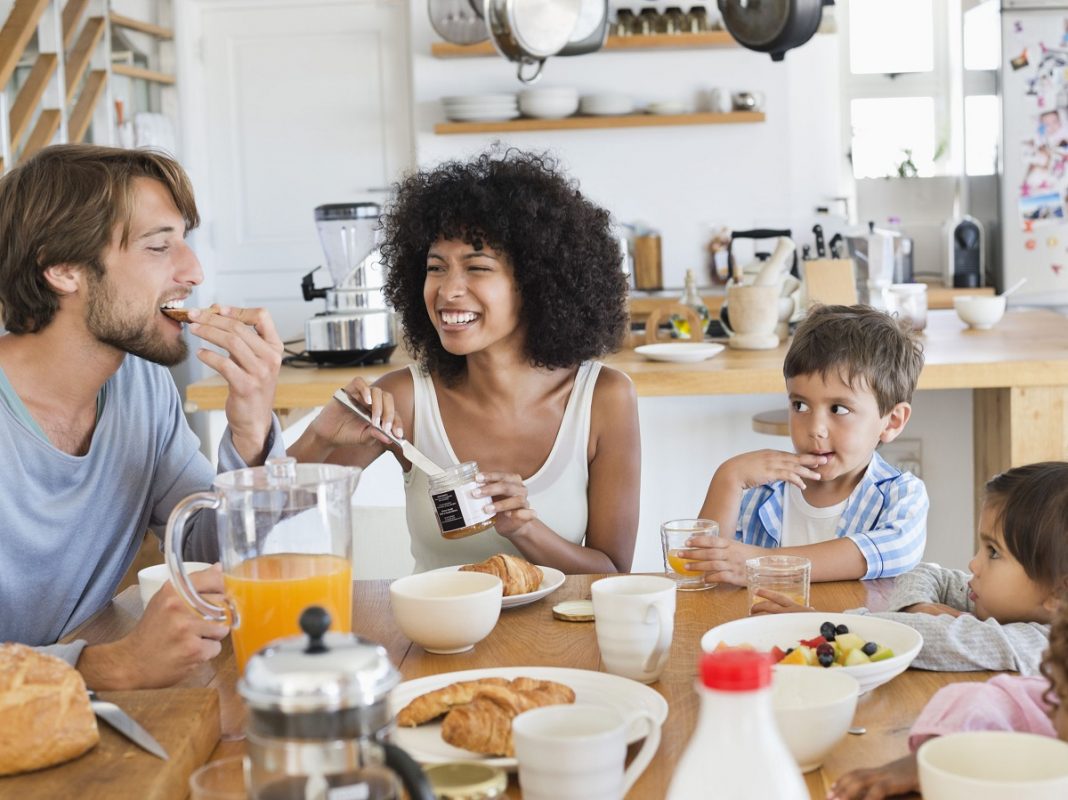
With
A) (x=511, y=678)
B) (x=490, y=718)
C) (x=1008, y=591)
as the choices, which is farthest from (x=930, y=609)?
(x=490, y=718)

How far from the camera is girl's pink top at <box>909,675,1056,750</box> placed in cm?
97

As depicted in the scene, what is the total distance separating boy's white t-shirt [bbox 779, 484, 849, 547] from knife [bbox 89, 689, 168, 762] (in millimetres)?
1133

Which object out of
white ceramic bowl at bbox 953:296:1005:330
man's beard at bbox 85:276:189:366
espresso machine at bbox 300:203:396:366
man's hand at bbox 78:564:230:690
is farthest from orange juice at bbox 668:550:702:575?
white ceramic bowl at bbox 953:296:1005:330

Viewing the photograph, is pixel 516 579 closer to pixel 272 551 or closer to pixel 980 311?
pixel 272 551

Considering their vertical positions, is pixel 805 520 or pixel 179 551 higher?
pixel 179 551

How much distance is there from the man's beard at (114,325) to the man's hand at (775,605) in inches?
37.1

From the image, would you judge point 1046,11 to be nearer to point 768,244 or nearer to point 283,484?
point 768,244

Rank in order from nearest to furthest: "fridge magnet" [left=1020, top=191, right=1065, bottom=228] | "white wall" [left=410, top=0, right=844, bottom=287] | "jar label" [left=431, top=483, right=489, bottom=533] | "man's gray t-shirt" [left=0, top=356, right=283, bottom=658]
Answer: "jar label" [left=431, top=483, right=489, bottom=533], "man's gray t-shirt" [left=0, top=356, right=283, bottom=658], "fridge magnet" [left=1020, top=191, right=1065, bottom=228], "white wall" [left=410, top=0, right=844, bottom=287]

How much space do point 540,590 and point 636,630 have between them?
343mm

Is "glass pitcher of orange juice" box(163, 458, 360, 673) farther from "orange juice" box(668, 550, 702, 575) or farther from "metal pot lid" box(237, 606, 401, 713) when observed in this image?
"orange juice" box(668, 550, 702, 575)

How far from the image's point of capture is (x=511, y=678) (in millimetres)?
1173

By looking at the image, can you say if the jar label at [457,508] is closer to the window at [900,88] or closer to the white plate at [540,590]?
the white plate at [540,590]

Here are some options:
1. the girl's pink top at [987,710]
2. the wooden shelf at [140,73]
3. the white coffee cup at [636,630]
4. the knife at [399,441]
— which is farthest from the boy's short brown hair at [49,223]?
the wooden shelf at [140,73]

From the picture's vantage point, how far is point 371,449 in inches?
82.1
